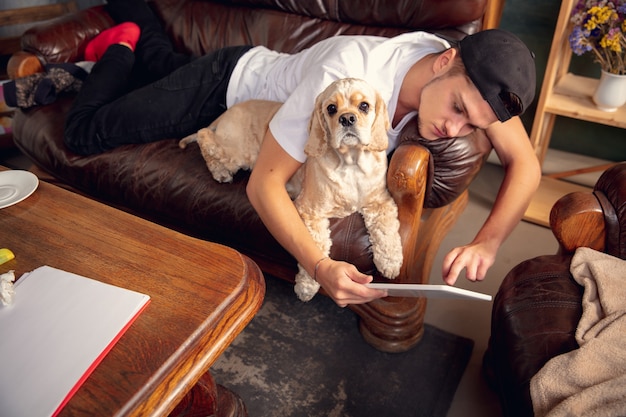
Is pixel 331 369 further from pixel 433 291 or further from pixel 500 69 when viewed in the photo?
pixel 500 69

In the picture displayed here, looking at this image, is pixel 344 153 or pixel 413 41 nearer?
pixel 344 153

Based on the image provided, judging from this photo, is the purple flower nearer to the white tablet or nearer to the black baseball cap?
the black baseball cap

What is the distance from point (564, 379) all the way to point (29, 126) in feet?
7.63

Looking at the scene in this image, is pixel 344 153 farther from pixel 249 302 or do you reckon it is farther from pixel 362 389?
pixel 362 389

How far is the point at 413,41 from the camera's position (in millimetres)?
1524

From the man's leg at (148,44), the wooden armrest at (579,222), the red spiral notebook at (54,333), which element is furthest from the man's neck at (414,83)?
the man's leg at (148,44)

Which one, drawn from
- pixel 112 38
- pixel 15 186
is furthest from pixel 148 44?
pixel 15 186

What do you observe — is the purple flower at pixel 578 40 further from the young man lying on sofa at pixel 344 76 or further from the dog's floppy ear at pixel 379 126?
the dog's floppy ear at pixel 379 126

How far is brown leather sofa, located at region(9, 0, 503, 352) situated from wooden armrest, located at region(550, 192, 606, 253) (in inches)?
11.8

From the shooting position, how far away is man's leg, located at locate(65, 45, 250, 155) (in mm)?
1924

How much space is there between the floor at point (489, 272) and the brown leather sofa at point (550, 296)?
25cm

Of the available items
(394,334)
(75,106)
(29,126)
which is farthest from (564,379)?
(29,126)

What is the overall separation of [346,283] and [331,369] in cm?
53

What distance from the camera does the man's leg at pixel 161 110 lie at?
1924mm
